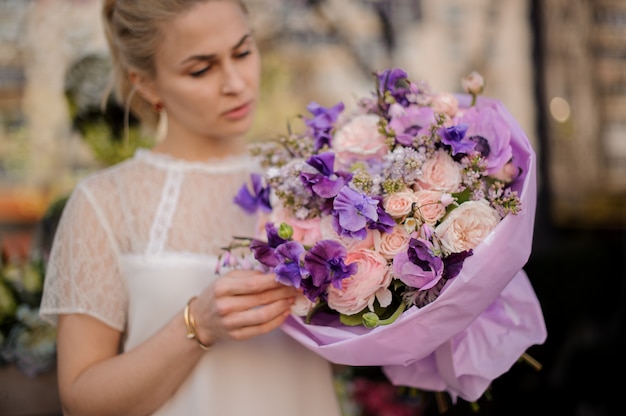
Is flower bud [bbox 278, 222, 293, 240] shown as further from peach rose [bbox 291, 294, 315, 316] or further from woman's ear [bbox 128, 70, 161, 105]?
woman's ear [bbox 128, 70, 161, 105]

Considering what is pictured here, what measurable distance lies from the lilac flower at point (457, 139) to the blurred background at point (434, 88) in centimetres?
43

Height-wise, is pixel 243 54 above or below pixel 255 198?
above

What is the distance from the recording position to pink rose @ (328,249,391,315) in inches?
47.7

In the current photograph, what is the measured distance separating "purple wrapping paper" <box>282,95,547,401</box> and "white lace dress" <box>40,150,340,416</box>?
0.22 metres

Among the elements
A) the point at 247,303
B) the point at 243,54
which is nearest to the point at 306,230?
the point at 247,303

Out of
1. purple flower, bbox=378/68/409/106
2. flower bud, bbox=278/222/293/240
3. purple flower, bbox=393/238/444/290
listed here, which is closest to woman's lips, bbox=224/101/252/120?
purple flower, bbox=378/68/409/106

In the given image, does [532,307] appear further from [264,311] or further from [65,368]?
[65,368]

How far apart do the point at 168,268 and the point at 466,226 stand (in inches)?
27.1

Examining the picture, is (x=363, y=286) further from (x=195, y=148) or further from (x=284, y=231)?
(x=195, y=148)

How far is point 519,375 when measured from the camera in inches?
140

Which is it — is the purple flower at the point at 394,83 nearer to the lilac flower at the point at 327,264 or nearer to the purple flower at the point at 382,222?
the purple flower at the point at 382,222

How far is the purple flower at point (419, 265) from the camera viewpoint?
1171 mm

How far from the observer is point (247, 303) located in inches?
51.6

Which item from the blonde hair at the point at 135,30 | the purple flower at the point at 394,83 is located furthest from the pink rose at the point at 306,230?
the blonde hair at the point at 135,30
